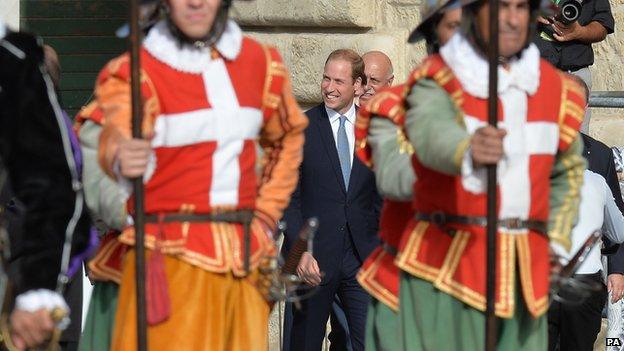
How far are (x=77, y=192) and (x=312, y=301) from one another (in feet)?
12.7

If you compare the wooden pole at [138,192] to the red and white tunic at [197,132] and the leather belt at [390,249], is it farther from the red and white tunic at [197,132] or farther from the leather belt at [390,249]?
the leather belt at [390,249]

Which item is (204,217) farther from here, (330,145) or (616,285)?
(616,285)

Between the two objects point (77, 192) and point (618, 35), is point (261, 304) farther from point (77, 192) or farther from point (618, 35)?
point (618, 35)

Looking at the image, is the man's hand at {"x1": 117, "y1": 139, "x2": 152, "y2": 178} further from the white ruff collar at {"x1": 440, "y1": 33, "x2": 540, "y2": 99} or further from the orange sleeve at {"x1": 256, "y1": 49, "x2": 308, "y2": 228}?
the white ruff collar at {"x1": 440, "y1": 33, "x2": 540, "y2": 99}

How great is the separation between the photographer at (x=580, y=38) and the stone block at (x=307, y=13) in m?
1.01

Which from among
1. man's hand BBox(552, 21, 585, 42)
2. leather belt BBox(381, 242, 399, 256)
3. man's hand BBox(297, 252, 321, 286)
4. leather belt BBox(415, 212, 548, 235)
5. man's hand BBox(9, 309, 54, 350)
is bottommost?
man's hand BBox(297, 252, 321, 286)

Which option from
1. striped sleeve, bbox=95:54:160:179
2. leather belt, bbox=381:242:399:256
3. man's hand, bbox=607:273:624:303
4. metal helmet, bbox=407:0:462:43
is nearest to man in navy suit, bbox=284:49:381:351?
man's hand, bbox=607:273:624:303

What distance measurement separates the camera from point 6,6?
39.1 ft

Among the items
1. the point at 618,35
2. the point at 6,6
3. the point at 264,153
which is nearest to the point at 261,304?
the point at 264,153

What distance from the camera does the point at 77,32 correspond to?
39.3ft

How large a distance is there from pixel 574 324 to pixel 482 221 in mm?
2837

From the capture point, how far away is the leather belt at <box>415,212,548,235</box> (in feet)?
21.2

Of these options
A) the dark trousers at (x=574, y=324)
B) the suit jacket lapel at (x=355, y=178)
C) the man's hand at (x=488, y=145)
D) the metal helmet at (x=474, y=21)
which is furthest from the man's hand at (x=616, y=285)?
the man's hand at (x=488, y=145)

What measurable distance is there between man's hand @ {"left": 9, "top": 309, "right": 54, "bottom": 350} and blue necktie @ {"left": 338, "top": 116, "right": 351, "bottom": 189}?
4.02 metres
